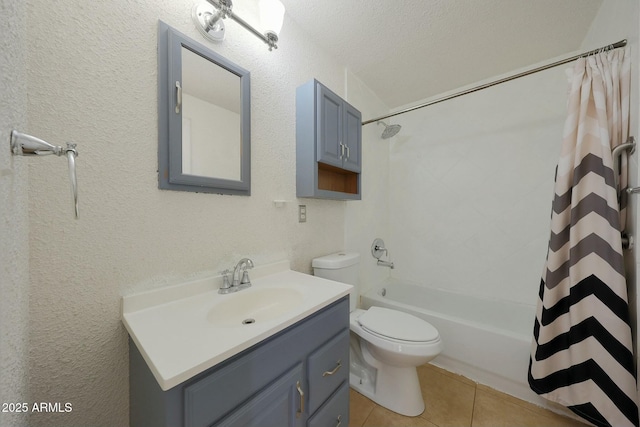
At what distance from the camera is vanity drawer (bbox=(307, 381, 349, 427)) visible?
0.82 m

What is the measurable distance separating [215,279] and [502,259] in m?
2.13

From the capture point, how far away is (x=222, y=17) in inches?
34.9

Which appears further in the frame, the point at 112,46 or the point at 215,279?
the point at 215,279

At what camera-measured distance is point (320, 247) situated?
1483 millimetres

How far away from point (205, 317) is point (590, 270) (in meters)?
1.61

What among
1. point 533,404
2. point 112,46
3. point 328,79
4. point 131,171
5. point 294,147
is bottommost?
point 533,404

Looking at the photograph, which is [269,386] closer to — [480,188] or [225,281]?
[225,281]

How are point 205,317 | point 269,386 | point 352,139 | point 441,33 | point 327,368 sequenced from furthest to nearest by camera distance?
point 352,139 < point 441,33 < point 327,368 < point 205,317 < point 269,386

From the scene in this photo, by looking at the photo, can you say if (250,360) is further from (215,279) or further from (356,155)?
(356,155)

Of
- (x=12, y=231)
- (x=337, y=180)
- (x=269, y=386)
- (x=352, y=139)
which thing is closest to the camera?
(x=12, y=231)

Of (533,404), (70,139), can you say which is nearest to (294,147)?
(70,139)

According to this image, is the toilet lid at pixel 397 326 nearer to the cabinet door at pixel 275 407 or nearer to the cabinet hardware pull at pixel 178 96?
the cabinet door at pixel 275 407

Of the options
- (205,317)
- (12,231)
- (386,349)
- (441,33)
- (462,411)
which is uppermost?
→ (441,33)

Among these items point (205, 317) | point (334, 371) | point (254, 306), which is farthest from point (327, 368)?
point (205, 317)
